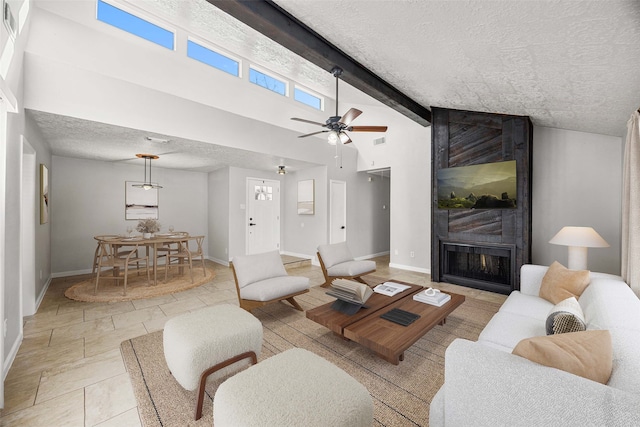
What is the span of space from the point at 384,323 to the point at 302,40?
9.45 feet

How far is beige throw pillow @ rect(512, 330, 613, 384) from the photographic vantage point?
1.05 m

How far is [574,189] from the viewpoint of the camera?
4090 millimetres

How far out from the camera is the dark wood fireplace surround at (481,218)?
13.5 ft

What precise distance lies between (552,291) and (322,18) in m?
3.44

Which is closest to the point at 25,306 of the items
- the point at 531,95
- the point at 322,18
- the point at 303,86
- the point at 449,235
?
the point at 322,18

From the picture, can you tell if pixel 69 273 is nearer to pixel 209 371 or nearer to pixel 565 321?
pixel 209 371

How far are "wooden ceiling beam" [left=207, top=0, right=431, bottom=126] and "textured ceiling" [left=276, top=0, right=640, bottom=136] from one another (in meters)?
0.09

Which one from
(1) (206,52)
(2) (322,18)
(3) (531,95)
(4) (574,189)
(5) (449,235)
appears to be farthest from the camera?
(5) (449,235)

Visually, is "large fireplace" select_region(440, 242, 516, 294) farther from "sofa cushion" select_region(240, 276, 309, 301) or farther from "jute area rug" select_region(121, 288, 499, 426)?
"sofa cushion" select_region(240, 276, 309, 301)

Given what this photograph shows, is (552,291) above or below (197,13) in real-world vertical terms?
A: below

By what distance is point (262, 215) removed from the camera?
7.05 metres

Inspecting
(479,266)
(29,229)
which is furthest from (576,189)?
(29,229)

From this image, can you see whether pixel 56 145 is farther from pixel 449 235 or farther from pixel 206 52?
pixel 449 235

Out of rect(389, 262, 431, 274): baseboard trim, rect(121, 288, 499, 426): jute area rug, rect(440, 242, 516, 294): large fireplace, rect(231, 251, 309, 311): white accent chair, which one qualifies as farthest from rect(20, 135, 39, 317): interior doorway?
rect(440, 242, 516, 294): large fireplace
